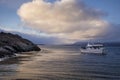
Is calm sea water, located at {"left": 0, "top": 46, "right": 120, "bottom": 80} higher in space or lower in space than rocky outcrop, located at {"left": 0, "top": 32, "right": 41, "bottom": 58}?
lower

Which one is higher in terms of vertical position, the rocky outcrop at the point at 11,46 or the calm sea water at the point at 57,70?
the rocky outcrop at the point at 11,46

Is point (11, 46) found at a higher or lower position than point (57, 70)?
higher

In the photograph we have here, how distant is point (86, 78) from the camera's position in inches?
1547

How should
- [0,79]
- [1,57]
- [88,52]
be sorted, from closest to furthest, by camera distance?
[0,79] → [1,57] → [88,52]

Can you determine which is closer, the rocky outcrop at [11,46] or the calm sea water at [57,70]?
the calm sea water at [57,70]

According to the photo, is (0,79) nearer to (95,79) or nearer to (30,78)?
(30,78)

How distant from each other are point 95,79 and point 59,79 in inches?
179

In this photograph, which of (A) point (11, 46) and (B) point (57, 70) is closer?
(B) point (57, 70)

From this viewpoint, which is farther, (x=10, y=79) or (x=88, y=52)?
(x=88, y=52)

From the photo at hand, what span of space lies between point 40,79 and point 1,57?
36.9 metres

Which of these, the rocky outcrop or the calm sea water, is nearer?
the calm sea water

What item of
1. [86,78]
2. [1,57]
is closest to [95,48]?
[1,57]

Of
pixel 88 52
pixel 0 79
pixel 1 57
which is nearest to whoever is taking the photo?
pixel 0 79

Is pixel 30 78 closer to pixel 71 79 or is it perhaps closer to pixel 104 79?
pixel 71 79
